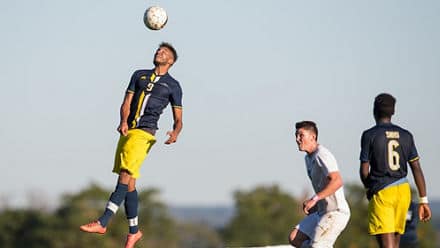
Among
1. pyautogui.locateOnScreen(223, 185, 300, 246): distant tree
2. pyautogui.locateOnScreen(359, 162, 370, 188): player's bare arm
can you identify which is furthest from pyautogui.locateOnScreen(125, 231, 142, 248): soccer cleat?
pyautogui.locateOnScreen(223, 185, 300, 246): distant tree

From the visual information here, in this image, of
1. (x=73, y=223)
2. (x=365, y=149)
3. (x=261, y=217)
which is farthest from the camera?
(x=261, y=217)

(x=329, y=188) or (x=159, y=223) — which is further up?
(x=329, y=188)

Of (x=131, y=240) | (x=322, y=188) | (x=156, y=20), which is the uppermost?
(x=156, y=20)

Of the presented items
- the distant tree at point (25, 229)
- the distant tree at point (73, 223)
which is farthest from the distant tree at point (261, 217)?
the distant tree at point (25, 229)

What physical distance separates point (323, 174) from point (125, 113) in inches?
125

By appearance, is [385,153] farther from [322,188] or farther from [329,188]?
[329,188]

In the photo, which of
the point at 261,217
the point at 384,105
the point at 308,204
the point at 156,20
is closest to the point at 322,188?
the point at 308,204

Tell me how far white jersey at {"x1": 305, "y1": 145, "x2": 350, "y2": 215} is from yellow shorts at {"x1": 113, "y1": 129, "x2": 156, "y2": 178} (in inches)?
102

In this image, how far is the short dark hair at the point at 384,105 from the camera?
14094 mm

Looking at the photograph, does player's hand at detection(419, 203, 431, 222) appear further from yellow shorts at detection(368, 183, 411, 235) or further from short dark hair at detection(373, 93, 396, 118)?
short dark hair at detection(373, 93, 396, 118)

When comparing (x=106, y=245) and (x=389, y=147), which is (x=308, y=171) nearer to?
(x=389, y=147)

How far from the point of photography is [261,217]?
117375 mm

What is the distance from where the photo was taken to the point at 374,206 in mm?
14242

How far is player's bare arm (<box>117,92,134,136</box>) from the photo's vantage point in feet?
51.5
